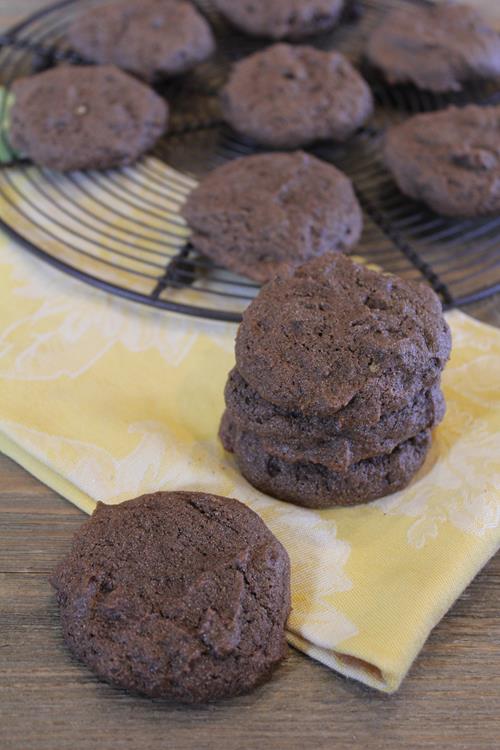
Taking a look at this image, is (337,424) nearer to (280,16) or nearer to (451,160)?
(451,160)

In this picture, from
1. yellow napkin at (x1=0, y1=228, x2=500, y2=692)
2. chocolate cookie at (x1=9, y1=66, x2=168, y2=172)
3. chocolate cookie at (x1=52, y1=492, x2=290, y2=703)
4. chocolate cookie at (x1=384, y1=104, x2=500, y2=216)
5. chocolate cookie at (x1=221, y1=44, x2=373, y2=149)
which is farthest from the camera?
chocolate cookie at (x1=221, y1=44, x2=373, y2=149)

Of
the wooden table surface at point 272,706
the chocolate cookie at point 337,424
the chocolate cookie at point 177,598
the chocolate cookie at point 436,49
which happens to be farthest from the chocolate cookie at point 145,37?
the wooden table surface at point 272,706

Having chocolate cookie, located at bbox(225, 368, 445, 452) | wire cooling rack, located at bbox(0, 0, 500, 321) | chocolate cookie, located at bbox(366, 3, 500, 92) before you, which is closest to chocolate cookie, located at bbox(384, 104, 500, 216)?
wire cooling rack, located at bbox(0, 0, 500, 321)

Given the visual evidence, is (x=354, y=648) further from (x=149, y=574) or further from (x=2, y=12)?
(x=2, y=12)

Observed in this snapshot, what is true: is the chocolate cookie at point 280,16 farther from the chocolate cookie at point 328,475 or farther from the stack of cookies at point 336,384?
the chocolate cookie at point 328,475

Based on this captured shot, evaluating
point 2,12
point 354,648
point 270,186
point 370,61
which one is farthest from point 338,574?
point 2,12

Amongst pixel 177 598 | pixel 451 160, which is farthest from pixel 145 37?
pixel 177 598

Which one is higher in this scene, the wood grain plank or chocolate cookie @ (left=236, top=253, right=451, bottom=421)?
chocolate cookie @ (left=236, top=253, right=451, bottom=421)

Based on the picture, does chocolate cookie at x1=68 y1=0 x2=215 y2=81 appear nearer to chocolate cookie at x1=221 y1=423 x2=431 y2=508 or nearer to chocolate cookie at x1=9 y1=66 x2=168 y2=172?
chocolate cookie at x1=9 y1=66 x2=168 y2=172
